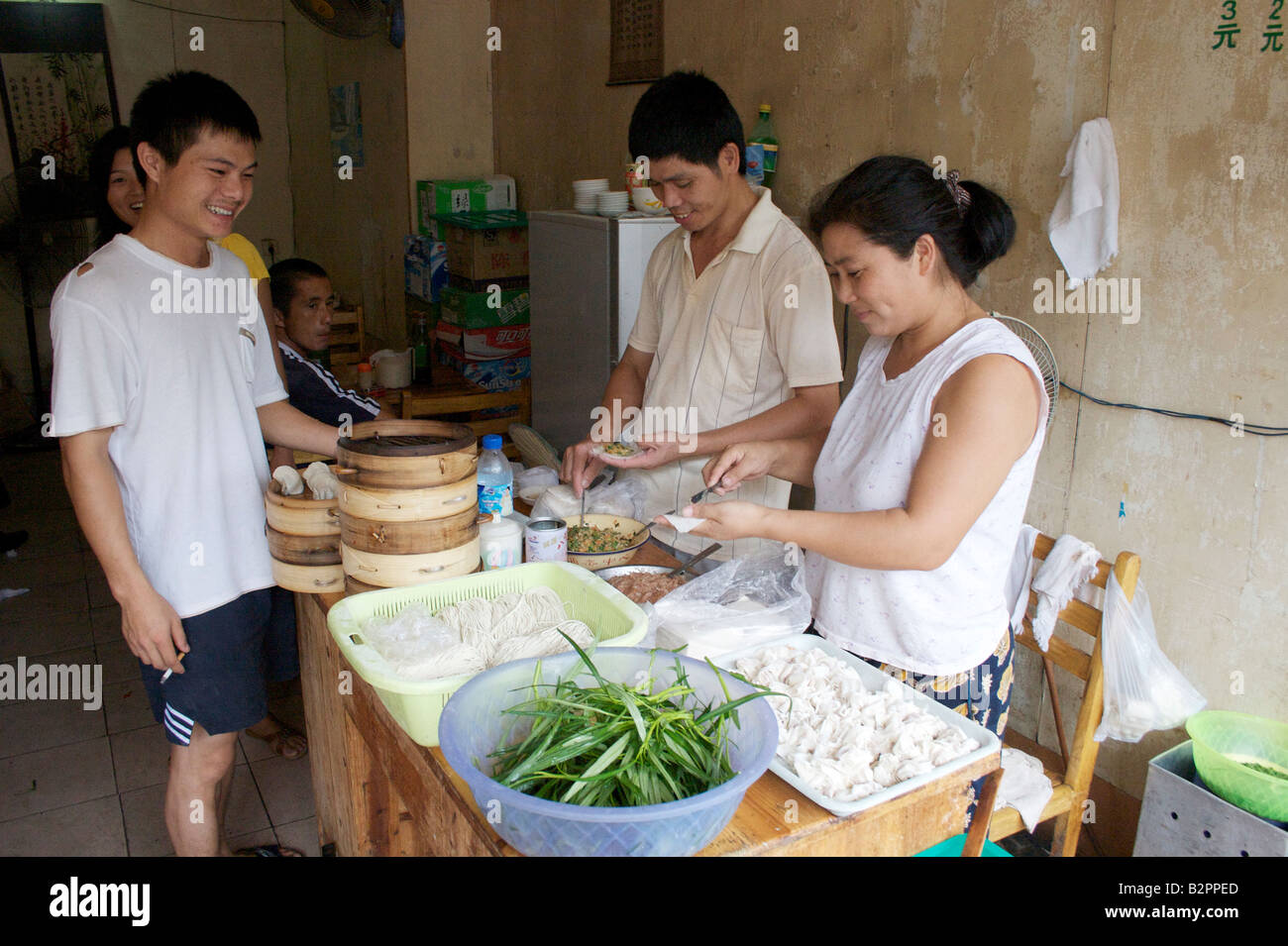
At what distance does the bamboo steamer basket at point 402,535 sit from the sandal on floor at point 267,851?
1433 millimetres

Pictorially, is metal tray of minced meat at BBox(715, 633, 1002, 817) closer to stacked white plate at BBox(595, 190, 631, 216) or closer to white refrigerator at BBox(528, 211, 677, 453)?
white refrigerator at BBox(528, 211, 677, 453)

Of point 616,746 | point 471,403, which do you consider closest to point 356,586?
point 616,746

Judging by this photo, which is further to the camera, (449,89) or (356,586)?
(449,89)

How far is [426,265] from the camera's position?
5.45 meters

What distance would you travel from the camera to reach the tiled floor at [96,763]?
9.57ft

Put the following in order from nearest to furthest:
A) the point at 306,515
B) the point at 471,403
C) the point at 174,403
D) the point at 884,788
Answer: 1. the point at 884,788
2. the point at 306,515
3. the point at 174,403
4. the point at 471,403

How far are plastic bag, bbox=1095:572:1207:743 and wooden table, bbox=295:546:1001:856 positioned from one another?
0.90m

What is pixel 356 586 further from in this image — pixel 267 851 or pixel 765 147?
pixel 765 147

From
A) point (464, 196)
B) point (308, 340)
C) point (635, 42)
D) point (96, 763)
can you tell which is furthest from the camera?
point (464, 196)

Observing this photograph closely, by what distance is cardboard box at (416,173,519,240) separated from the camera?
5.25 metres

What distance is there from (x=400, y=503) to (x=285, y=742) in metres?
2.05

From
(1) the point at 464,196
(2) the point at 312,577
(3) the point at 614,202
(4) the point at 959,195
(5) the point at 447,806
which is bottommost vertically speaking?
(5) the point at 447,806

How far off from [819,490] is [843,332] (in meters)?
1.63

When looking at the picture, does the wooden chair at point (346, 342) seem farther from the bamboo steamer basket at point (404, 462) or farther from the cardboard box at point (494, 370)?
the bamboo steamer basket at point (404, 462)
